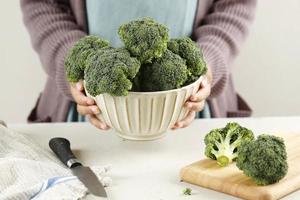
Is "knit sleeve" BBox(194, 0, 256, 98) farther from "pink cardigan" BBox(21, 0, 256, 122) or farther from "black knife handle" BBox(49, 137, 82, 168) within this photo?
"black knife handle" BBox(49, 137, 82, 168)

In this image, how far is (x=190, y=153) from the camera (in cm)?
124

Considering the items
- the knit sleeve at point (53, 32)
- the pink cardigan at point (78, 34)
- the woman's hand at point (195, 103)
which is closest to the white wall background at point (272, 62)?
the pink cardigan at point (78, 34)

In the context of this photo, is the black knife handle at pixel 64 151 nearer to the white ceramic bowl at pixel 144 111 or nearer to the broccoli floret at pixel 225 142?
the white ceramic bowl at pixel 144 111

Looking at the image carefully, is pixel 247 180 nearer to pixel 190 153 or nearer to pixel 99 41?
pixel 190 153

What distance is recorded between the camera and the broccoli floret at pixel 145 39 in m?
1.11

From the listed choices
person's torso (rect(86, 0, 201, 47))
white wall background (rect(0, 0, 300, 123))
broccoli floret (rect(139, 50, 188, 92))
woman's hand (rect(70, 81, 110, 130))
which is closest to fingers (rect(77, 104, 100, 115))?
woman's hand (rect(70, 81, 110, 130))

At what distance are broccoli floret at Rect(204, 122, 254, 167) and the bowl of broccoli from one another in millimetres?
84

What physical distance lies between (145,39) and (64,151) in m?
0.24

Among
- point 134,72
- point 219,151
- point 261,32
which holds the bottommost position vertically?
point 261,32

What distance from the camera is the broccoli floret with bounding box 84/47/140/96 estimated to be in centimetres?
109

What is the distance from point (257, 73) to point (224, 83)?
64 centimetres

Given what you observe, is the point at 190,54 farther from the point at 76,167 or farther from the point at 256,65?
the point at 256,65

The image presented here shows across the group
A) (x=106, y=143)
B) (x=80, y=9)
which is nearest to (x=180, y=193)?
(x=106, y=143)

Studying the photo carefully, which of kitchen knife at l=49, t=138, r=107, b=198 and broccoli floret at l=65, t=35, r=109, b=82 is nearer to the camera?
kitchen knife at l=49, t=138, r=107, b=198
